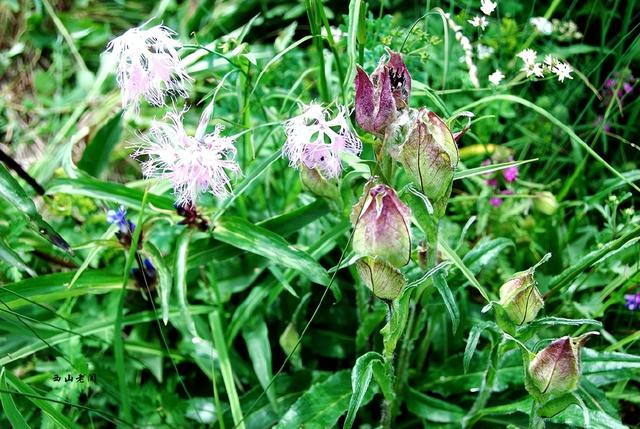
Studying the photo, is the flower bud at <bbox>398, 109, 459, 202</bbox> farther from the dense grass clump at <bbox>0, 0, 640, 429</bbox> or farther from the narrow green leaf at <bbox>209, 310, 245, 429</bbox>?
the narrow green leaf at <bbox>209, 310, 245, 429</bbox>

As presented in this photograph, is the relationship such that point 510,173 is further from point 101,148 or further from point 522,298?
point 101,148

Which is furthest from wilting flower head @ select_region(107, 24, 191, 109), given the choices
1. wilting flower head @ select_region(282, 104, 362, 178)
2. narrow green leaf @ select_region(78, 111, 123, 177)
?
narrow green leaf @ select_region(78, 111, 123, 177)

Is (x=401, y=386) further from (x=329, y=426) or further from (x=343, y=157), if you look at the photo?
(x=343, y=157)

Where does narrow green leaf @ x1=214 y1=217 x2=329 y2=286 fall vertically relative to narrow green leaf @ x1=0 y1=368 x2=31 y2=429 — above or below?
above

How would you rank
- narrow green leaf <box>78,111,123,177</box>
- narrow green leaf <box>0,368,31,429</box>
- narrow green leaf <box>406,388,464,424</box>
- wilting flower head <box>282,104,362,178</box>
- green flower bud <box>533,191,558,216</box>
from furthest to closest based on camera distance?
narrow green leaf <box>78,111,123,177</box>
green flower bud <box>533,191,558,216</box>
narrow green leaf <box>406,388,464,424</box>
narrow green leaf <box>0,368,31,429</box>
wilting flower head <box>282,104,362,178</box>

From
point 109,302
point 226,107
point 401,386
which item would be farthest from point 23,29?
point 401,386

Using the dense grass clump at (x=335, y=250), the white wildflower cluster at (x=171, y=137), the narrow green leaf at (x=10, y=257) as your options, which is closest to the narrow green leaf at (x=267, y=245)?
the dense grass clump at (x=335, y=250)
